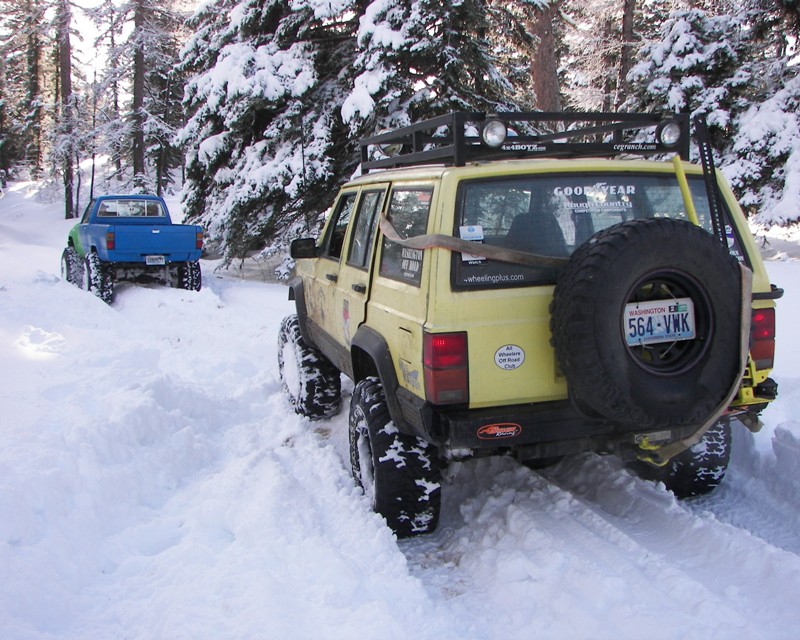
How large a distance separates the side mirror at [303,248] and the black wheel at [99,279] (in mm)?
7321

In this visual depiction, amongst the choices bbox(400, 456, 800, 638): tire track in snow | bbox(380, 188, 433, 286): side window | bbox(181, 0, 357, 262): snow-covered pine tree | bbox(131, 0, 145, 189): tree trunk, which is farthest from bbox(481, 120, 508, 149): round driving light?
bbox(131, 0, 145, 189): tree trunk

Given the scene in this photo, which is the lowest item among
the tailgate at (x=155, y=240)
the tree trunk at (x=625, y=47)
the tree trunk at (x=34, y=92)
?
the tailgate at (x=155, y=240)

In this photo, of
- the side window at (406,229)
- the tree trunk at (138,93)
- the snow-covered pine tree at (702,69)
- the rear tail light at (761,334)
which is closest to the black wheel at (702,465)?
the rear tail light at (761,334)

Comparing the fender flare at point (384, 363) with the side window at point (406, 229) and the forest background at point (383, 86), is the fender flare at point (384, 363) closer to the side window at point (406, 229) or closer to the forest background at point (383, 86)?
the side window at point (406, 229)

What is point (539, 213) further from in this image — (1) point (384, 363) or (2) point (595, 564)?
(2) point (595, 564)

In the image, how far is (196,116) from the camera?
44.3 feet

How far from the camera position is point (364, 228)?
4.70 m

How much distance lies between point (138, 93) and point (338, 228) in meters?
24.1

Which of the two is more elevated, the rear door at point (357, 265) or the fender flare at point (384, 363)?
the rear door at point (357, 265)

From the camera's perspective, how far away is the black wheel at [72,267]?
43.8 feet

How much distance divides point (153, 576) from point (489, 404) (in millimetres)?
1800

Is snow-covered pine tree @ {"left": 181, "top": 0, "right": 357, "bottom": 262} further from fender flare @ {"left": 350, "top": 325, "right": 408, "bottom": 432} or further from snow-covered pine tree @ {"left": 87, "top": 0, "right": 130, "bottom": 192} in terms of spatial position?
snow-covered pine tree @ {"left": 87, "top": 0, "right": 130, "bottom": 192}

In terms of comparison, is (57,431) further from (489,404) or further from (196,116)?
(196,116)

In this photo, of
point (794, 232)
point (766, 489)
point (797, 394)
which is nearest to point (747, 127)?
point (794, 232)
